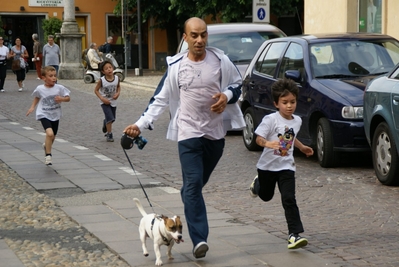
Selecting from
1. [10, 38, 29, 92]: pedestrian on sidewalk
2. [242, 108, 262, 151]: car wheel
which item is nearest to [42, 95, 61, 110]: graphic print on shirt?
[242, 108, 262, 151]: car wheel

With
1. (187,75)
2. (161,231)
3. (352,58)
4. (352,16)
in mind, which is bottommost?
(161,231)

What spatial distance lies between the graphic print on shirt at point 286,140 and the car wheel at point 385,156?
118 inches

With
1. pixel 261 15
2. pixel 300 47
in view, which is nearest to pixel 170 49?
pixel 261 15

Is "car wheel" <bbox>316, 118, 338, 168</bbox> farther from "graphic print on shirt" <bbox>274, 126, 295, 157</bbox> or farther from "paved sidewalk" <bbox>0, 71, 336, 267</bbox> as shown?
"graphic print on shirt" <bbox>274, 126, 295, 157</bbox>

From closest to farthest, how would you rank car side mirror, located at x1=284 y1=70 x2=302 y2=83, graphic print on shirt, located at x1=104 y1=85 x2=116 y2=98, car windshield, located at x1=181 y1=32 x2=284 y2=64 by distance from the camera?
1. car side mirror, located at x1=284 y1=70 x2=302 y2=83
2. graphic print on shirt, located at x1=104 y1=85 x2=116 y2=98
3. car windshield, located at x1=181 y1=32 x2=284 y2=64

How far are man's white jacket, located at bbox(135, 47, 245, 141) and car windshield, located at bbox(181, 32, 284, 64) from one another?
1011cm

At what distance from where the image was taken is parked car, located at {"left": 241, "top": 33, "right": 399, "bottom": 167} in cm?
1080

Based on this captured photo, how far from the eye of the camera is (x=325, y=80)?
11.4 m

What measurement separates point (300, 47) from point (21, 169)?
162 inches

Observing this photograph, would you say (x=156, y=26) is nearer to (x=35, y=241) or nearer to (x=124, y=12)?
(x=124, y=12)

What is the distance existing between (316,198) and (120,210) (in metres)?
2.02

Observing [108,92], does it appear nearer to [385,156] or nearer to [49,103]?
[49,103]

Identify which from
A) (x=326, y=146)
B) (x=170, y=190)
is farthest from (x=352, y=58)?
(x=170, y=190)

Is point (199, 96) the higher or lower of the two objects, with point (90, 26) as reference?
lower
